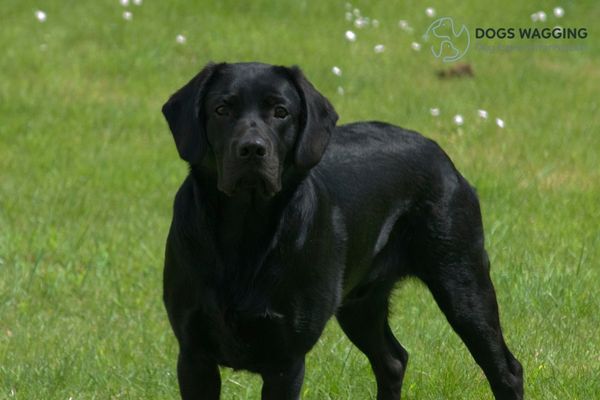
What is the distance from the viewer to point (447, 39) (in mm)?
14797

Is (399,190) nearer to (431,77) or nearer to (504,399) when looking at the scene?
(504,399)

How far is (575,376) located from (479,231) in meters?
0.86

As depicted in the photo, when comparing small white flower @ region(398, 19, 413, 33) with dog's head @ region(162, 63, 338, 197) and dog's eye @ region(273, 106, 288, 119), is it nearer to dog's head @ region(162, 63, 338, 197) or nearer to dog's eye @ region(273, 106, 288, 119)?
dog's head @ region(162, 63, 338, 197)

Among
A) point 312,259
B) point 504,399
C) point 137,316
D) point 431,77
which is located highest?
point 312,259

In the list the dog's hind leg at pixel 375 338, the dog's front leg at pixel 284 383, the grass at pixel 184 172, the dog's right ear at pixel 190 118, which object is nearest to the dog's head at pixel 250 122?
the dog's right ear at pixel 190 118

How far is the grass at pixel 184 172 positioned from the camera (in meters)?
6.34

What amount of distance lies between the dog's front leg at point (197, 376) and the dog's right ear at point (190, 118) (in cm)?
74

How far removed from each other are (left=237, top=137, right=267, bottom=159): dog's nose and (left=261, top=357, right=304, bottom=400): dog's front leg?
819 mm

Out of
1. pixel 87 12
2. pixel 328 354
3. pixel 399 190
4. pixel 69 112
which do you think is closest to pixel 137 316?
pixel 328 354

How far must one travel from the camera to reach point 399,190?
555cm

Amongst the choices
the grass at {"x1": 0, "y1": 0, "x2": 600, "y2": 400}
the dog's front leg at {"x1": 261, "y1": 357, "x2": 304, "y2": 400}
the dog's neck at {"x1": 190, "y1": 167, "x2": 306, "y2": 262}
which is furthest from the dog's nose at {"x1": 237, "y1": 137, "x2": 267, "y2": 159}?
the grass at {"x1": 0, "y1": 0, "x2": 600, "y2": 400}

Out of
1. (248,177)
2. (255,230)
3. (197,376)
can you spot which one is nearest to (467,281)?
(255,230)

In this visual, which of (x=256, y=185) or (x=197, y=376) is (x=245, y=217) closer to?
(x=256, y=185)

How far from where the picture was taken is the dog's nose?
443cm
